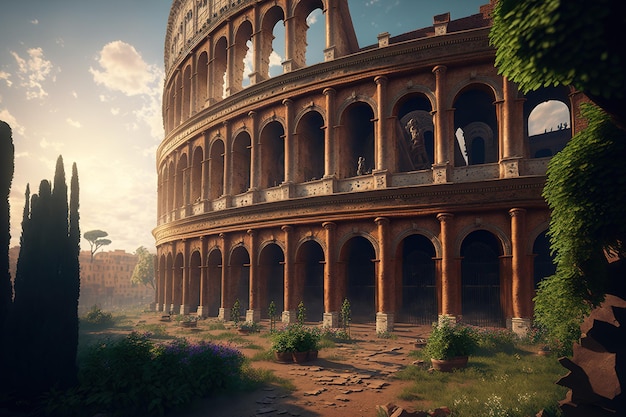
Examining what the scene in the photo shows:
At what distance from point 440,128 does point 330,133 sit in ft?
16.2

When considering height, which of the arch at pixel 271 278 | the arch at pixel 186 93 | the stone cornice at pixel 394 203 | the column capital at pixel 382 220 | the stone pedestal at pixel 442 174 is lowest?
the arch at pixel 271 278

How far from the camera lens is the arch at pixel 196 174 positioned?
2608cm

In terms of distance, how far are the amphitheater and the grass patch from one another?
4.51 m

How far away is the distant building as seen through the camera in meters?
80.5

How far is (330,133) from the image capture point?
62.0 ft

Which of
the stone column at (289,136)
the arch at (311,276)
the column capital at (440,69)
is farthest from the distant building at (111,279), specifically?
the column capital at (440,69)

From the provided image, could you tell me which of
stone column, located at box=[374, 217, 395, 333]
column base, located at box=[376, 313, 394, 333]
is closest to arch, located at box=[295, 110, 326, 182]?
stone column, located at box=[374, 217, 395, 333]

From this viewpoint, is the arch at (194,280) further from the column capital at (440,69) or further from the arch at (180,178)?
the column capital at (440,69)

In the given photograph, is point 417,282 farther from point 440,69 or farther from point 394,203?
point 440,69

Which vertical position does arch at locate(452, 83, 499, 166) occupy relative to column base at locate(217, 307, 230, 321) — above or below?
above

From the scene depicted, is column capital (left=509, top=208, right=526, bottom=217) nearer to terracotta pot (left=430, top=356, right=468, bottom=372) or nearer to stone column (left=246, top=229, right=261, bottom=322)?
terracotta pot (left=430, top=356, right=468, bottom=372)

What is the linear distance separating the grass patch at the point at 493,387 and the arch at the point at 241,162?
15065 millimetres

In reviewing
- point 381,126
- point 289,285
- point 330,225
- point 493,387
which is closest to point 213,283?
point 289,285

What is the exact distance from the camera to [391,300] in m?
16.7
